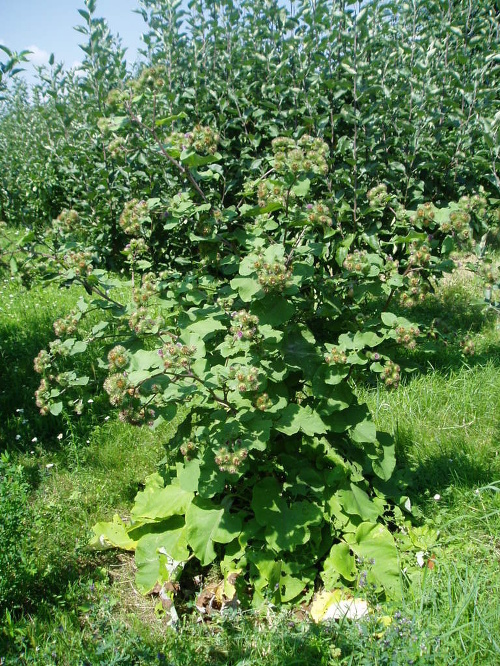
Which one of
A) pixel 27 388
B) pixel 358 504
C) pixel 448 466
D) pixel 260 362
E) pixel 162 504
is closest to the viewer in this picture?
pixel 260 362

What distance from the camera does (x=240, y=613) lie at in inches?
93.7

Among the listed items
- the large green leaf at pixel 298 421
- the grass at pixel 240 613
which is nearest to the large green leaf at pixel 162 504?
the grass at pixel 240 613

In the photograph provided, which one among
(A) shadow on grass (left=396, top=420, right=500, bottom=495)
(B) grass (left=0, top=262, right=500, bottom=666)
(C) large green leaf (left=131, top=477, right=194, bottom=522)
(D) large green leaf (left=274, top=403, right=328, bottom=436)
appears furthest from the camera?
(A) shadow on grass (left=396, top=420, right=500, bottom=495)

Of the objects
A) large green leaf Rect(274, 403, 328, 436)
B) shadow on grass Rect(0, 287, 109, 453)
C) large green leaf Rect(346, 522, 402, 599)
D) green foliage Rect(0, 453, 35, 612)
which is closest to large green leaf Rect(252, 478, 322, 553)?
large green leaf Rect(346, 522, 402, 599)

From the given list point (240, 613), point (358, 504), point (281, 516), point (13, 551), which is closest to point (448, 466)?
point (358, 504)

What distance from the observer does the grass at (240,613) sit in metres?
2.14

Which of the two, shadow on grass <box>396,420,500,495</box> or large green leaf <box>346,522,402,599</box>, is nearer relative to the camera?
large green leaf <box>346,522,402,599</box>

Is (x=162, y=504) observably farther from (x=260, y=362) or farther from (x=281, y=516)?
(x=260, y=362)

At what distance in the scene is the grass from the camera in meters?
2.14

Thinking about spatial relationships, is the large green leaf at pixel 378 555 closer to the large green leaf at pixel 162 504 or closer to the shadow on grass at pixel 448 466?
the shadow on grass at pixel 448 466

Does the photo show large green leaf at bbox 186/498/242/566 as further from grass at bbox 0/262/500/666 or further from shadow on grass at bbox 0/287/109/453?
shadow on grass at bbox 0/287/109/453

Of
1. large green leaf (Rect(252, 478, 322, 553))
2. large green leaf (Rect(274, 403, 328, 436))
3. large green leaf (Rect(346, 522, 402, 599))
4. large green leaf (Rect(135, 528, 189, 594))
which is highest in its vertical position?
large green leaf (Rect(274, 403, 328, 436))

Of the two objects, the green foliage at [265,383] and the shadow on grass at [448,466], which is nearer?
the green foliage at [265,383]

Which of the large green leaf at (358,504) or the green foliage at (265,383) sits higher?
the green foliage at (265,383)
